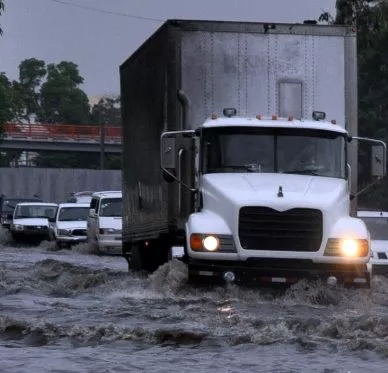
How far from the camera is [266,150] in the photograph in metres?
17.9

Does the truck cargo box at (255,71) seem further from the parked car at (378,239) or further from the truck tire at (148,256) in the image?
the parked car at (378,239)

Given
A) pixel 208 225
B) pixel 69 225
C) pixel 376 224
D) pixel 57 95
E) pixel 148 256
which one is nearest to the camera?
pixel 208 225

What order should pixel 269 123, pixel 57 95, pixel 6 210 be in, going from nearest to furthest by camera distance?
pixel 269 123 < pixel 6 210 < pixel 57 95

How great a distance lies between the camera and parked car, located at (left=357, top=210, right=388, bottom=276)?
2447 cm

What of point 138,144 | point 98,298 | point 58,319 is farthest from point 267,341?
point 138,144

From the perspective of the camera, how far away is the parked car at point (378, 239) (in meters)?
24.5

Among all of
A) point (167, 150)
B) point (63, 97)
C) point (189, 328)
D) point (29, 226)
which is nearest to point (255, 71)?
point (167, 150)

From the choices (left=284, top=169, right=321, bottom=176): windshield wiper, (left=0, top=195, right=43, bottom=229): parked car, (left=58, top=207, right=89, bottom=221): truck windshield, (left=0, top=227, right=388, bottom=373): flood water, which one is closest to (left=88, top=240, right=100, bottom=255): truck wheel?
(left=58, top=207, right=89, bottom=221): truck windshield

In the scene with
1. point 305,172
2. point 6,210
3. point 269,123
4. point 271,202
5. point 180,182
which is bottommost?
point 6,210

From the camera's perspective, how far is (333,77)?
19078 mm

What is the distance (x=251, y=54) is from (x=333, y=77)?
1.22m

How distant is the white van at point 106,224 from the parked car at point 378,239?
1019 centimetres

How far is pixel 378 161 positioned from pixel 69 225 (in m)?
24.0

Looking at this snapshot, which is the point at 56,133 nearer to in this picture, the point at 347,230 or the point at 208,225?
the point at 208,225
